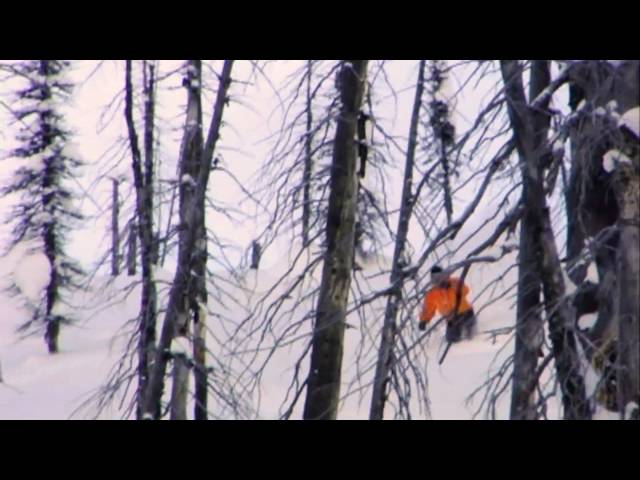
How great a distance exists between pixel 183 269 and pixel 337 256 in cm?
181

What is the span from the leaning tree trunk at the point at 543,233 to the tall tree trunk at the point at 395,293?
118 centimetres

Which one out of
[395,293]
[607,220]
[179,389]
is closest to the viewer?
[395,293]

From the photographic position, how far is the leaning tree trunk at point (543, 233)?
18.9 feet

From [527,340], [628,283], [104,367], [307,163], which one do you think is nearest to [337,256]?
[307,163]

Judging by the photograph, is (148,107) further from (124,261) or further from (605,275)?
(605,275)

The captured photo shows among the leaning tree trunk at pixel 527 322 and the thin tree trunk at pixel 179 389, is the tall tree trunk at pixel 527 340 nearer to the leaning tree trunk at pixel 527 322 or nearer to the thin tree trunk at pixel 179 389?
the leaning tree trunk at pixel 527 322

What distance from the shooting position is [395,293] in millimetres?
6836

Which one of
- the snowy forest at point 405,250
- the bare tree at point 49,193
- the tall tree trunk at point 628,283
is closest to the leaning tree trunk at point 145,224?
the snowy forest at point 405,250

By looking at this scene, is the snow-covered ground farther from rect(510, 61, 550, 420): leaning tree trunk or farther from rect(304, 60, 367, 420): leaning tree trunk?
rect(510, 61, 550, 420): leaning tree trunk

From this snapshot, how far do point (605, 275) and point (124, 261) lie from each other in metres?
5.60

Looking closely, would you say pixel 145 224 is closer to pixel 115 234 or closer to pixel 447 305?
pixel 115 234

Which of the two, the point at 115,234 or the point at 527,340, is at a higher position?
the point at 115,234
